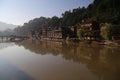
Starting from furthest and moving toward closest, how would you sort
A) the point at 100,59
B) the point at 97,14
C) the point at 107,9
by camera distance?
the point at 97,14, the point at 107,9, the point at 100,59

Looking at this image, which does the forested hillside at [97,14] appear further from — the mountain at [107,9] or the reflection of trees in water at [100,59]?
the reflection of trees in water at [100,59]

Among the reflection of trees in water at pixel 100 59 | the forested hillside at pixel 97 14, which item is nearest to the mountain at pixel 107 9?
the forested hillside at pixel 97 14

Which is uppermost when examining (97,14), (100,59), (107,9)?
(107,9)

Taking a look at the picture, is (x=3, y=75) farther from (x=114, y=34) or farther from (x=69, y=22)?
(x=69, y=22)

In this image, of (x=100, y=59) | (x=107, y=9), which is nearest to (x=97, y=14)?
(x=107, y=9)

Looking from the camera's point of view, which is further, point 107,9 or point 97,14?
point 97,14

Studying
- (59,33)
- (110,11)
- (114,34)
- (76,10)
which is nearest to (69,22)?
(76,10)

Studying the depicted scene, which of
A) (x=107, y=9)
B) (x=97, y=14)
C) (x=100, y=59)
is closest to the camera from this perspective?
(x=100, y=59)

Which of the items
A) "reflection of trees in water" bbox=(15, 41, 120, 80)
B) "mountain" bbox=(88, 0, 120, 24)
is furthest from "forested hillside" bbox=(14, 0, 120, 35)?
"reflection of trees in water" bbox=(15, 41, 120, 80)

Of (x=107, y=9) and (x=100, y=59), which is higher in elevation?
(x=107, y=9)

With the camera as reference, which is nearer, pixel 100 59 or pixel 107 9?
pixel 100 59

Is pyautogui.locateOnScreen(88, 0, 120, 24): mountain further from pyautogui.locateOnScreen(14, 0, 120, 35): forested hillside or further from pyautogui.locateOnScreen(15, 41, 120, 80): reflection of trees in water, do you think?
pyautogui.locateOnScreen(15, 41, 120, 80): reflection of trees in water

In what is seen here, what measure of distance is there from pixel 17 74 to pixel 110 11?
56560 millimetres

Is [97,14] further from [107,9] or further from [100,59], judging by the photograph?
[100,59]
